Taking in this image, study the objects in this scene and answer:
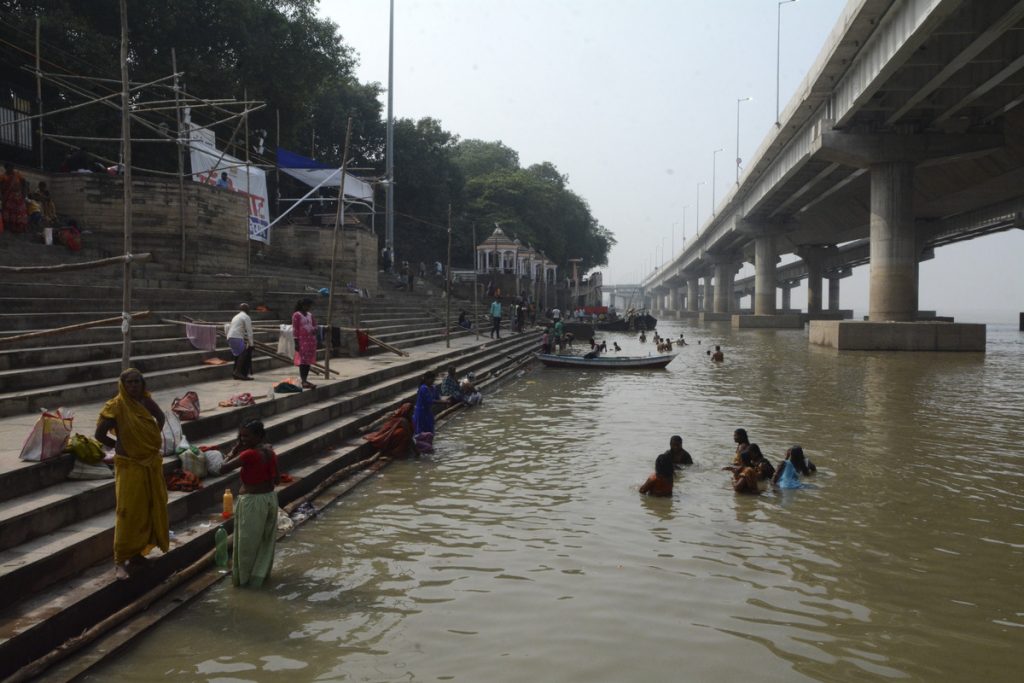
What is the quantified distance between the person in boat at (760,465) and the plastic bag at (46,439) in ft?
25.0

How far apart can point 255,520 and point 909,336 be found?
102ft

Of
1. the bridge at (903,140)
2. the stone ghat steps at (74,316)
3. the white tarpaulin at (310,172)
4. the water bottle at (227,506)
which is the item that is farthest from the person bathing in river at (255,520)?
the white tarpaulin at (310,172)

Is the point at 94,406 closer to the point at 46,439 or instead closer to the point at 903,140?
the point at 46,439

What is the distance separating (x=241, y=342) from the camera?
42.3 ft

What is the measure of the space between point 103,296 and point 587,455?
924cm

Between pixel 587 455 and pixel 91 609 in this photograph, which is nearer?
pixel 91 609

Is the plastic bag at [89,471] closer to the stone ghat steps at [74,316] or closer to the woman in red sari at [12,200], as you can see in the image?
the stone ghat steps at [74,316]

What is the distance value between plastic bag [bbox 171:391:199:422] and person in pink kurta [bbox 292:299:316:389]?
3353 mm

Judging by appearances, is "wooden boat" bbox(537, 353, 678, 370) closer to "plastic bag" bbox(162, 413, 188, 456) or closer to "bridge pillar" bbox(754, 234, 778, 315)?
"plastic bag" bbox(162, 413, 188, 456)

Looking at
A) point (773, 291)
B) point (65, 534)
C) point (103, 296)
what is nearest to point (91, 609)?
point (65, 534)

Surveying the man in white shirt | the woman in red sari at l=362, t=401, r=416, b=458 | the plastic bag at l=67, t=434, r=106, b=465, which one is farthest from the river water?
the man in white shirt

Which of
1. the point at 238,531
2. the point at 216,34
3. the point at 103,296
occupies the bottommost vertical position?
the point at 238,531

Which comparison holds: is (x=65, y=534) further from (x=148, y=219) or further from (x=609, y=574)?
(x=148, y=219)

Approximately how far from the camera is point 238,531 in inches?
239
